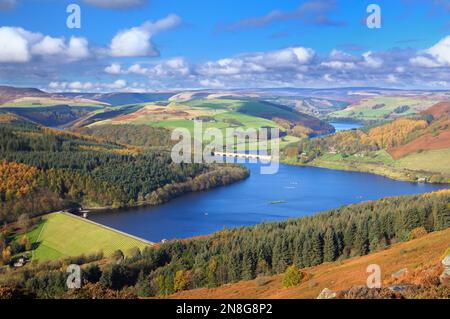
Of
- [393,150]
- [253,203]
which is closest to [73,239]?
[253,203]

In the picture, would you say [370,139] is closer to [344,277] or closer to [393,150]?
[393,150]

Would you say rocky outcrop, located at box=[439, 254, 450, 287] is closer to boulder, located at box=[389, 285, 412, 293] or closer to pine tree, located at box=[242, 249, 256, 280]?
boulder, located at box=[389, 285, 412, 293]

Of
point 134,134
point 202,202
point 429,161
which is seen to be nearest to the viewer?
point 202,202

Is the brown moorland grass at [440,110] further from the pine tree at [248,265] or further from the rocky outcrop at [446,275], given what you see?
the rocky outcrop at [446,275]

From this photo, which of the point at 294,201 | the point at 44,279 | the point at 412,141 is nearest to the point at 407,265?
the point at 44,279
